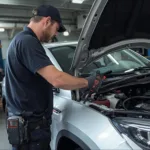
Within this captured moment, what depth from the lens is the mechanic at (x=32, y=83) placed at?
62.2 inches

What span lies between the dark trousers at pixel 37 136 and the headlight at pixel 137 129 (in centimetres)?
64

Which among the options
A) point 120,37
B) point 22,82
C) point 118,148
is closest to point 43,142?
point 22,82

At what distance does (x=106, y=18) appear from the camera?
6.19 feet

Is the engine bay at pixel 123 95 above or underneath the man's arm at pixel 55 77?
underneath

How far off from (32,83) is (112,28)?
2.81ft

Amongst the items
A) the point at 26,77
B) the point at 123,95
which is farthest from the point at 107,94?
the point at 26,77

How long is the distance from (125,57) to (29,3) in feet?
17.2

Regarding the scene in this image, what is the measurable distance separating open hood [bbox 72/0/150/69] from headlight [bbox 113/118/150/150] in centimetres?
68

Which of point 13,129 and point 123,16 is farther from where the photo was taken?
point 123,16

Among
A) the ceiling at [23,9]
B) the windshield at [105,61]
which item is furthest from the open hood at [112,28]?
the ceiling at [23,9]

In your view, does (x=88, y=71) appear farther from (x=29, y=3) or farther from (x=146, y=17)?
(x=29, y=3)

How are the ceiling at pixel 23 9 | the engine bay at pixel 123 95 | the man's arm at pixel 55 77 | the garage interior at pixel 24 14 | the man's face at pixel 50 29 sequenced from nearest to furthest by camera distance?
1. the man's arm at pixel 55 77
2. the man's face at pixel 50 29
3. the engine bay at pixel 123 95
4. the garage interior at pixel 24 14
5. the ceiling at pixel 23 9

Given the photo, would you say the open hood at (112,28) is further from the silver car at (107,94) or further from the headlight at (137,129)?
the headlight at (137,129)

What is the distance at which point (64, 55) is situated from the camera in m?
2.58
